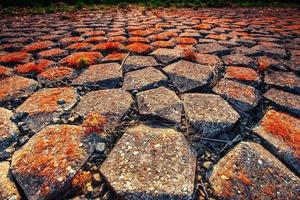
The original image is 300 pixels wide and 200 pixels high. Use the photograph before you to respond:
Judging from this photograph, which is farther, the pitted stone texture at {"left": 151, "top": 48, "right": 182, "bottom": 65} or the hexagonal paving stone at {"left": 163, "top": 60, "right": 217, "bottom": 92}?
the pitted stone texture at {"left": 151, "top": 48, "right": 182, "bottom": 65}

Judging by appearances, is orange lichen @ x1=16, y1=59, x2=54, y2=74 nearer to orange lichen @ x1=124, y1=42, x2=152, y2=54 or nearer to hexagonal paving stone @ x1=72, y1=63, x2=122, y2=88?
hexagonal paving stone @ x1=72, y1=63, x2=122, y2=88

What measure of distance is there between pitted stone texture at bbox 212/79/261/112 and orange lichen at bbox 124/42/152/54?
84 centimetres

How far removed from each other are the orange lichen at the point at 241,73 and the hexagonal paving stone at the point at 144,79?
0.51 meters

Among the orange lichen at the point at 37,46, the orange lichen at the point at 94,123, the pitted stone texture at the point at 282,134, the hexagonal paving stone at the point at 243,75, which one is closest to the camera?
the pitted stone texture at the point at 282,134

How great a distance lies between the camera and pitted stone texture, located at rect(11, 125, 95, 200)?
1.07m

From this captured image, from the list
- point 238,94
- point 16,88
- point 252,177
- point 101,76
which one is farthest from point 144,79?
point 252,177

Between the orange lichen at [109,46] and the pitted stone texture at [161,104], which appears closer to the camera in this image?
the pitted stone texture at [161,104]

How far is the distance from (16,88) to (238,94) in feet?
4.75

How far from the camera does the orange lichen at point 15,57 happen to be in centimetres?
230

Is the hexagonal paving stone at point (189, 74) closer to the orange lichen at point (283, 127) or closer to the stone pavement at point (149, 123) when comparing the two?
the stone pavement at point (149, 123)

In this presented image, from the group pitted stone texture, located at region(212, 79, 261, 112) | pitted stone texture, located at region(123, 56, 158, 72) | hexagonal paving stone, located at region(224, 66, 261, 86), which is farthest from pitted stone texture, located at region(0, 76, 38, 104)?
hexagonal paving stone, located at region(224, 66, 261, 86)

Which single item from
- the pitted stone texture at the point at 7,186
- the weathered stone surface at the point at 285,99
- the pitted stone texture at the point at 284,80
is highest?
the pitted stone texture at the point at 7,186

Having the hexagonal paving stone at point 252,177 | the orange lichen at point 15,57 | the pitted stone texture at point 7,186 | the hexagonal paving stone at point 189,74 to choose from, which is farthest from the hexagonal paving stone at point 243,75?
the orange lichen at point 15,57

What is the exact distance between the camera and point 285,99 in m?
1.70
